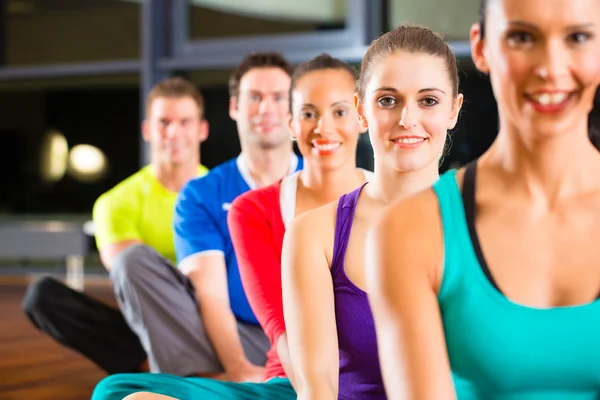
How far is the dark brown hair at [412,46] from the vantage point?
1.01 m

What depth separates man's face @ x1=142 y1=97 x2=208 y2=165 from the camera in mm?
2436

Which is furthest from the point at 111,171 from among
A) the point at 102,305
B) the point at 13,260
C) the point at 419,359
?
the point at 419,359

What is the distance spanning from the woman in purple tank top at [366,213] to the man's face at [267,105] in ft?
2.87

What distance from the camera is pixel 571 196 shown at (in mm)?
731

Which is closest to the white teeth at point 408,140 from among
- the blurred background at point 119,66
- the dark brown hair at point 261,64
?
the dark brown hair at point 261,64

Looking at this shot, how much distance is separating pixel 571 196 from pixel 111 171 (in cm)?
520

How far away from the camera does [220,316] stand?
1.98 meters

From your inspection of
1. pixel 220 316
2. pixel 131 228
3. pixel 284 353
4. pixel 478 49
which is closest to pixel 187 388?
pixel 284 353

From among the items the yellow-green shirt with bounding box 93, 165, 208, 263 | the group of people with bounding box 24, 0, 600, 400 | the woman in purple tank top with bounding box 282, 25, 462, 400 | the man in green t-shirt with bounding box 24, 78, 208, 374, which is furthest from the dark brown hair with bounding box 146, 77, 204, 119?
the woman in purple tank top with bounding box 282, 25, 462, 400

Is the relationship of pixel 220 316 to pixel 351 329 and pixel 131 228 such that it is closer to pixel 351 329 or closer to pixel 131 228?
pixel 131 228

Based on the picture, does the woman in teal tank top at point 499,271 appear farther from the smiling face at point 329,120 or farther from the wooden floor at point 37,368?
the wooden floor at point 37,368

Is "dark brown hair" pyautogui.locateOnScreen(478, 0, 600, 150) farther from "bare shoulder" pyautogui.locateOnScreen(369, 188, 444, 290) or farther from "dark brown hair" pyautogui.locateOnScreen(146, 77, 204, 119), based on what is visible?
"dark brown hair" pyautogui.locateOnScreen(146, 77, 204, 119)

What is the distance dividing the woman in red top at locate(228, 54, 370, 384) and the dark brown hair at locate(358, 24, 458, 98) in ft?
0.85

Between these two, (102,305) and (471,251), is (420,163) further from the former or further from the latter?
(102,305)
